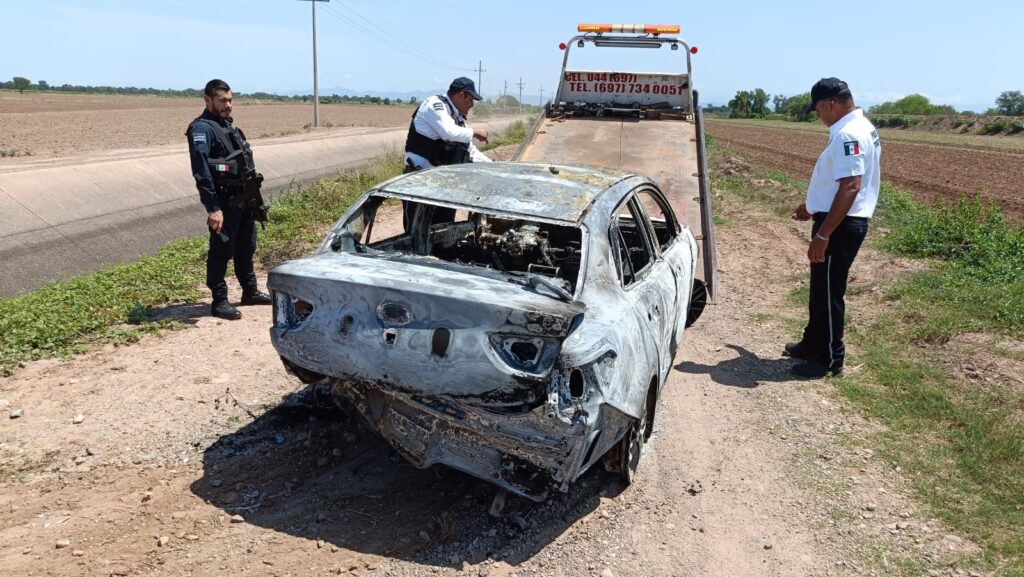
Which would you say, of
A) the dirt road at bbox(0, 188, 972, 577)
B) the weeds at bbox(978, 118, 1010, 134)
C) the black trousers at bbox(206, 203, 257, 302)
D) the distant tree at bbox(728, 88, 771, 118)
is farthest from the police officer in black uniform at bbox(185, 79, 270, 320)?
the distant tree at bbox(728, 88, 771, 118)

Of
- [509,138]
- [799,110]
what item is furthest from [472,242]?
[799,110]

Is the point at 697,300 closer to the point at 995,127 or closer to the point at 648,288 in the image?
the point at 648,288

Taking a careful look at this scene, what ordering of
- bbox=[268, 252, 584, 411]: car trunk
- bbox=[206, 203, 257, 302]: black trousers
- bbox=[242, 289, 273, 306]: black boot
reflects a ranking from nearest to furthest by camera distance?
bbox=[268, 252, 584, 411]: car trunk < bbox=[206, 203, 257, 302]: black trousers < bbox=[242, 289, 273, 306]: black boot

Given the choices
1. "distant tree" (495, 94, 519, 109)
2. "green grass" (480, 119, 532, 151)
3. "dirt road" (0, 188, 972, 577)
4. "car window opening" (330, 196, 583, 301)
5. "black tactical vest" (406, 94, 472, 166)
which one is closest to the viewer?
"dirt road" (0, 188, 972, 577)

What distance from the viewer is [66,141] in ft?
83.6

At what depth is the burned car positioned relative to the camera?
3.14 m

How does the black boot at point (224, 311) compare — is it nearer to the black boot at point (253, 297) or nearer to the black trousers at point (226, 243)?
the black trousers at point (226, 243)

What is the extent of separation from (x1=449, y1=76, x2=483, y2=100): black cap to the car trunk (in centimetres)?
361

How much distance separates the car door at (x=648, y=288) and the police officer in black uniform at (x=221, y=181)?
3518 millimetres

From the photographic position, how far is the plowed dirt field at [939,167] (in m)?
19.0

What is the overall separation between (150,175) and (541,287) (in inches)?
510

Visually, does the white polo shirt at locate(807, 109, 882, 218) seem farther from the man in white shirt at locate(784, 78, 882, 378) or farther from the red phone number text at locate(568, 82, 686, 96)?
the red phone number text at locate(568, 82, 686, 96)

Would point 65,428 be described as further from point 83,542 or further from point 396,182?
point 396,182

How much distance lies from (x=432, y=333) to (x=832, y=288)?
383 cm
